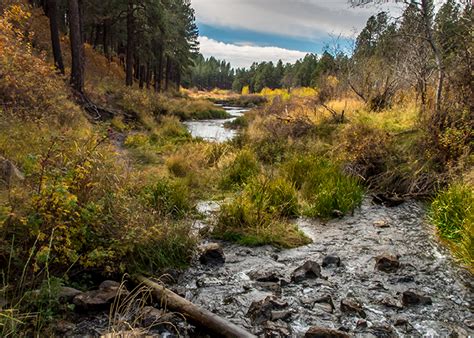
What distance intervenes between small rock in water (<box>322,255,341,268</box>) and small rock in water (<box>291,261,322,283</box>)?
0.35 metres

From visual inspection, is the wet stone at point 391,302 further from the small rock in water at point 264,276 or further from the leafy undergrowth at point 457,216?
the leafy undergrowth at point 457,216

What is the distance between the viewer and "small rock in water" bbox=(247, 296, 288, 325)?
3.75 meters

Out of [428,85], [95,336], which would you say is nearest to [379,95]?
[428,85]

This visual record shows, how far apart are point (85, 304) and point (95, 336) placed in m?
0.38

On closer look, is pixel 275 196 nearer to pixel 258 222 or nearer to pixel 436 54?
pixel 258 222

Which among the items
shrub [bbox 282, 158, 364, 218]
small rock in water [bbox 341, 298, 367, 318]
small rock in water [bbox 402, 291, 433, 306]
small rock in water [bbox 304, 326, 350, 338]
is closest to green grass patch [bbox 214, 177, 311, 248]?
shrub [bbox 282, 158, 364, 218]

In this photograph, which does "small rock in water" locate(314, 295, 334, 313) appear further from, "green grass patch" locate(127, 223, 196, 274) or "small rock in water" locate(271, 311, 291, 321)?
"green grass patch" locate(127, 223, 196, 274)

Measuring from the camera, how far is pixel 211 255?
5.20m

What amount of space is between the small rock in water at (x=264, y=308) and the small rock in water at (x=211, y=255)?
1286 mm

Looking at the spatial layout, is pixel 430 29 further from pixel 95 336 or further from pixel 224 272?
pixel 95 336

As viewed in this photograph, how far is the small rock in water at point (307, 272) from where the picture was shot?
471 centimetres

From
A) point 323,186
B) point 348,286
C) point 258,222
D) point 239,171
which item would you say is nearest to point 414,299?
point 348,286

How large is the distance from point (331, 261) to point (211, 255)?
1707 mm

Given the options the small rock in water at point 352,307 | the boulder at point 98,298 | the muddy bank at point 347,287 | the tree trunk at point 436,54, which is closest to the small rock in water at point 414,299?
the muddy bank at point 347,287
